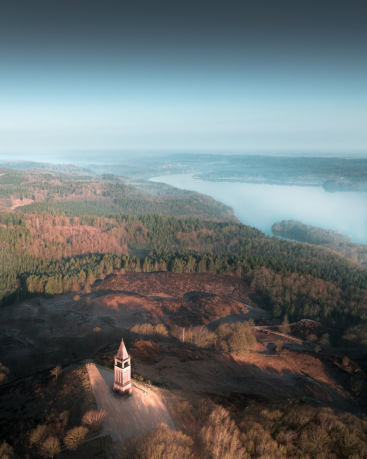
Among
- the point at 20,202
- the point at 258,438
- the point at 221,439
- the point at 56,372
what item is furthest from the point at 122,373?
the point at 20,202

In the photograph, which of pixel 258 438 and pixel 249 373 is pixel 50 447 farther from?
pixel 249 373

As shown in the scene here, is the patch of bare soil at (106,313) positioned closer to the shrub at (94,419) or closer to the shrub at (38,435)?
the shrub at (94,419)

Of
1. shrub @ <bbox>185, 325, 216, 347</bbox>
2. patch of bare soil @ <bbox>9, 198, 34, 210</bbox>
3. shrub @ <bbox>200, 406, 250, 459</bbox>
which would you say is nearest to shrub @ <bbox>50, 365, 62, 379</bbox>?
shrub @ <bbox>200, 406, 250, 459</bbox>

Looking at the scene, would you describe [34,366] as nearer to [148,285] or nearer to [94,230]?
[148,285]

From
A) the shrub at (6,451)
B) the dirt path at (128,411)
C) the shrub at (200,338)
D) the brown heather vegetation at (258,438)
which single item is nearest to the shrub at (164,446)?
the brown heather vegetation at (258,438)

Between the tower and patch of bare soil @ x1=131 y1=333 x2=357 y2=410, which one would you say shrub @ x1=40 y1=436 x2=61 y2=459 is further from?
patch of bare soil @ x1=131 y1=333 x2=357 y2=410

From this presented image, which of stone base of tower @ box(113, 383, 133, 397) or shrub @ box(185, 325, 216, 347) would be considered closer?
stone base of tower @ box(113, 383, 133, 397)

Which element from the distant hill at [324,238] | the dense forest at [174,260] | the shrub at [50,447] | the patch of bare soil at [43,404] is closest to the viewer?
the shrub at [50,447]
